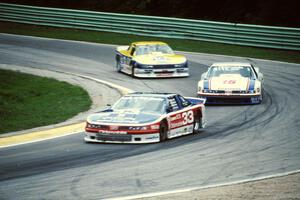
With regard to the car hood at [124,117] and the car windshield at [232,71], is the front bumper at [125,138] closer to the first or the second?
the car hood at [124,117]

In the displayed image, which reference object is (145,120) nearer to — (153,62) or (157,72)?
(157,72)

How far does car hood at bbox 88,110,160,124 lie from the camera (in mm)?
15627

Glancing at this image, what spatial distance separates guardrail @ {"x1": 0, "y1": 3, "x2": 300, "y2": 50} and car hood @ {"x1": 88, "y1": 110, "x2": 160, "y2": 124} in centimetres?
1787

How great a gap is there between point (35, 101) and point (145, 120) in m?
7.00

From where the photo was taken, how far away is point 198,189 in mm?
11203

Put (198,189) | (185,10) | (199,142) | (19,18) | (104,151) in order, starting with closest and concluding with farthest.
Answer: (198,189) → (104,151) → (199,142) → (19,18) → (185,10)

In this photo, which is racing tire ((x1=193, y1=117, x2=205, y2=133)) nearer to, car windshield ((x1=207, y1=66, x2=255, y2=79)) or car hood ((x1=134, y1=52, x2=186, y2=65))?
car windshield ((x1=207, y1=66, x2=255, y2=79))

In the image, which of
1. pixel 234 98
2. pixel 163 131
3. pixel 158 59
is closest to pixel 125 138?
pixel 163 131

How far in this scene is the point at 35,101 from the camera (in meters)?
21.9

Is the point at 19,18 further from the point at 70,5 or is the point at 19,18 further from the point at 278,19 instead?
the point at 278,19

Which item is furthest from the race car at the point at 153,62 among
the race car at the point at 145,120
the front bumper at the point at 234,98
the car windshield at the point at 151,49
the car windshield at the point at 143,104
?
the car windshield at the point at 143,104

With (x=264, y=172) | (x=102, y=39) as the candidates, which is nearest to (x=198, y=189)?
(x=264, y=172)

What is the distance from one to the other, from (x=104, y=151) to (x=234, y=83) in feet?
27.0

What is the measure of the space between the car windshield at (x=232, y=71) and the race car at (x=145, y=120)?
5176 mm
